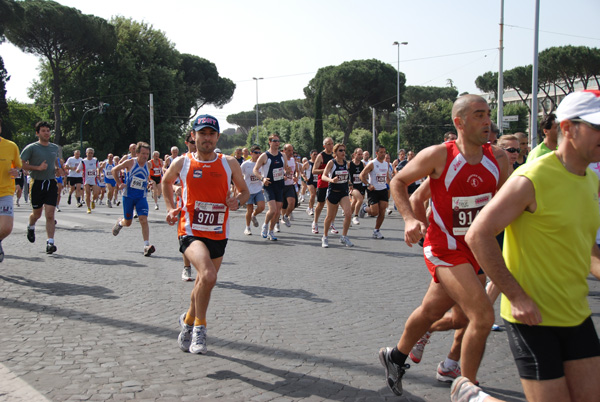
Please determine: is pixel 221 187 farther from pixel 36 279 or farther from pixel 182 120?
pixel 182 120

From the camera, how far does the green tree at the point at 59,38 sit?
52062 mm

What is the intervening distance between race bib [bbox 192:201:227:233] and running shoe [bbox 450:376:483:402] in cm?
269

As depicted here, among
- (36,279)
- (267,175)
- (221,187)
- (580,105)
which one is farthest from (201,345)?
(267,175)

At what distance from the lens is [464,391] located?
2770 mm

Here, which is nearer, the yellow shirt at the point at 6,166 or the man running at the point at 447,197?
the man running at the point at 447,197

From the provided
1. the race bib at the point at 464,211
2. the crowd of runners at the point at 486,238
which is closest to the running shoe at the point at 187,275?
the crowd of runners at the point at 486,238

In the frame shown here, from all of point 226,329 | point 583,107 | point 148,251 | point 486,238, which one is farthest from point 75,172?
point 583,107

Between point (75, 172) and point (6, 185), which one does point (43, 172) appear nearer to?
point (6, 185)

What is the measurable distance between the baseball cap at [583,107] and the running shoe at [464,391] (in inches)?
50.6

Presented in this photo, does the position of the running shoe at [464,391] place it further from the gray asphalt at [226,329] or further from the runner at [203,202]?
the runner at [203,202]

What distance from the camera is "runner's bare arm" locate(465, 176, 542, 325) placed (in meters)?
2.42

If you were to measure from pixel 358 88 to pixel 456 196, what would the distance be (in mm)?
73766

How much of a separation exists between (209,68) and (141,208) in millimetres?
70916

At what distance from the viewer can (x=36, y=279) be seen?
7.79m
